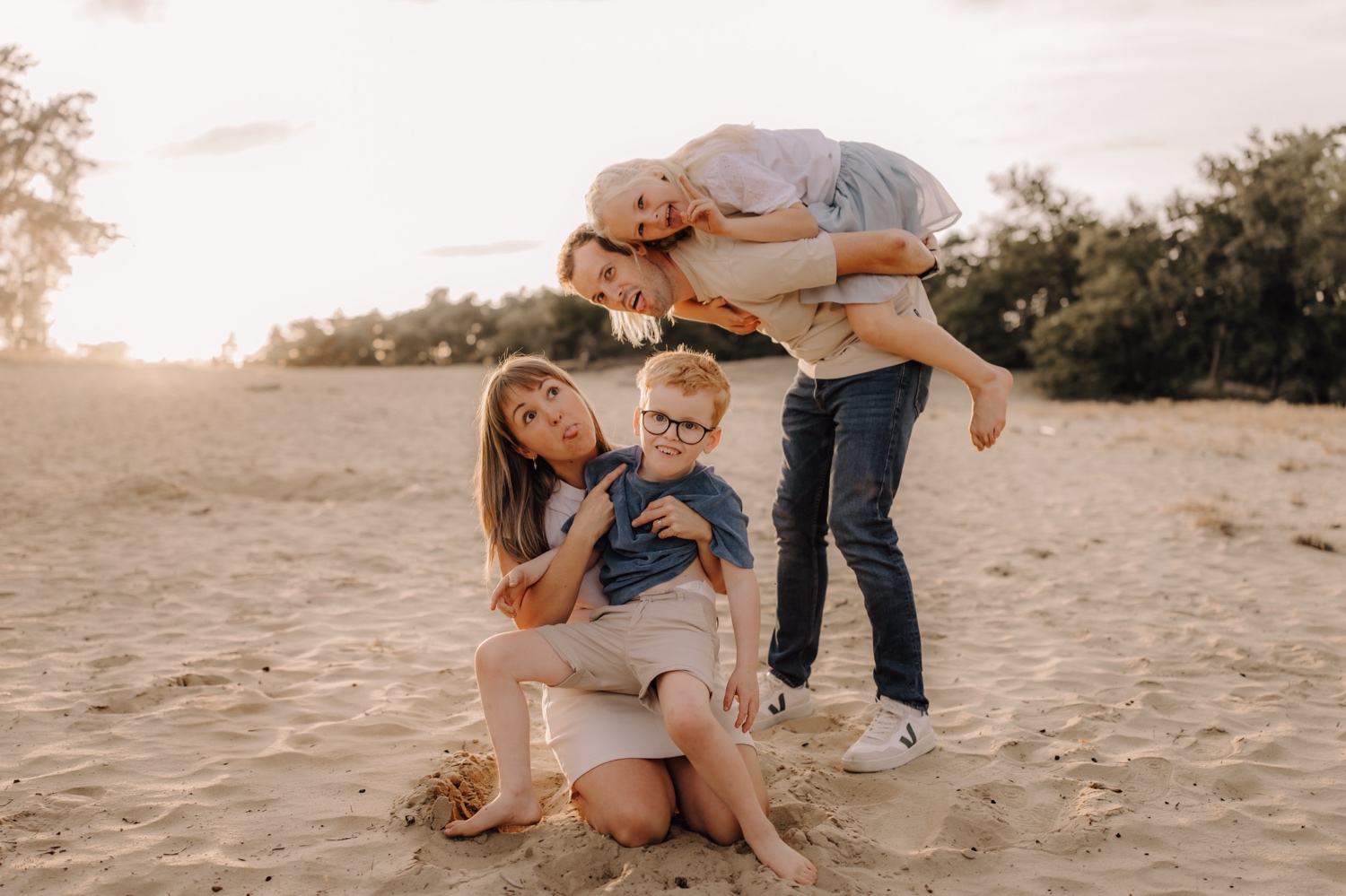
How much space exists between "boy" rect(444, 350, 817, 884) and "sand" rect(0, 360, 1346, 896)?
214 mm

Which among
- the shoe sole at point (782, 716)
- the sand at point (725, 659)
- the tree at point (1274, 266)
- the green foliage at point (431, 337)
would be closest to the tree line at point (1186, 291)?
the tree at point (1274, 266)

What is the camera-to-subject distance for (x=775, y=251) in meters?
2.69

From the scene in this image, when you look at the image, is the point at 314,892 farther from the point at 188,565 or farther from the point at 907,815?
the point at 188,565

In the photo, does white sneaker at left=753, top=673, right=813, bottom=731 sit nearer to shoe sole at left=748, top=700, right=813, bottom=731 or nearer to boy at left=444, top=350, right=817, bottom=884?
shoe sole at left=748, top=700, right=813, bottom=731

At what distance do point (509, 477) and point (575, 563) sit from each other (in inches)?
13.4

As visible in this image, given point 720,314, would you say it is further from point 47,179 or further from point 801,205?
point 47,179

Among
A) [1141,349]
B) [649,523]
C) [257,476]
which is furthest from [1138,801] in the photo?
[1141,349]

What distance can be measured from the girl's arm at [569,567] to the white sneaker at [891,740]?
1007 millimetres

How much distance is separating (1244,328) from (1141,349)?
3118mm

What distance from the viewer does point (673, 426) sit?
2.62 metres

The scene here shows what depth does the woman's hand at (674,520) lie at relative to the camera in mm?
2580

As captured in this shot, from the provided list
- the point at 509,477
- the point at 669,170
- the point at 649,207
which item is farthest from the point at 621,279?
the point at 509,477

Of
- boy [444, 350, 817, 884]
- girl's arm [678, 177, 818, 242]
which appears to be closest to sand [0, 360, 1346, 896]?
boy [444, 350, 817, 884]

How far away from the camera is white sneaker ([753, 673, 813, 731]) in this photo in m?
3.36
